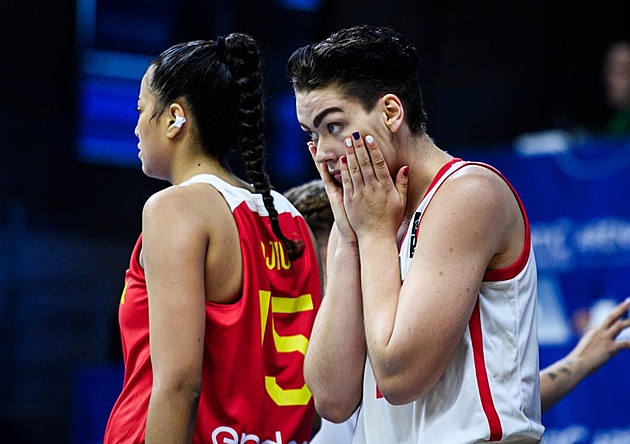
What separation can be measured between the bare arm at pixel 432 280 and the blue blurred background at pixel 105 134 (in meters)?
2.79

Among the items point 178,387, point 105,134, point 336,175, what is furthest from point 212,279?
point 105,134

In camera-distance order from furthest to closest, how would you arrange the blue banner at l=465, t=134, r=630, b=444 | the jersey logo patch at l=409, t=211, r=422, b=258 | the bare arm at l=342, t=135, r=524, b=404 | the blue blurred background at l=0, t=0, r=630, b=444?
the blue blurred background at l=0, t=0, r=630, b=444, the blue banner at l=465, t=134, r=630, b=444, the jersey logo patch at l=409, t=211, r=422, b=258, the bare arm at l=342, t=135, r=524, b=404

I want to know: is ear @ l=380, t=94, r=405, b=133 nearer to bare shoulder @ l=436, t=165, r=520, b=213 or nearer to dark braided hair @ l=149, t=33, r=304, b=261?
bare shoulder @ l=436, t=165, r=520, b=213

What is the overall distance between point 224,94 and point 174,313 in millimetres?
525

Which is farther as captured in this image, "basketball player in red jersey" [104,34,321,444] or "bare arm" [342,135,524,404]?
"basketball player in red jersey" [104,34,321,444]

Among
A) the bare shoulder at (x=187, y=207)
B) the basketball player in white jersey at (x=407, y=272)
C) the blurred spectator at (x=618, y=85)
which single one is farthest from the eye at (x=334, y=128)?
the blurred spectator at (x=618, y=85)

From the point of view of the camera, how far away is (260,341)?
1.98 meters

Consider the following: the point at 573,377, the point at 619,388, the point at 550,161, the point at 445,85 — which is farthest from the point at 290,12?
the point at 573,377

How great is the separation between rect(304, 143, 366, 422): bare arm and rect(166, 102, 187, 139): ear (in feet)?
1.24

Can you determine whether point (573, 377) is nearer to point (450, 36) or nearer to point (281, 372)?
point (281, 372)

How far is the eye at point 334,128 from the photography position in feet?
5.90

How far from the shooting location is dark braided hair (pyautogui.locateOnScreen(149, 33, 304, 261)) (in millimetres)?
2064

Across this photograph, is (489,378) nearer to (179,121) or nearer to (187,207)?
(187,207)

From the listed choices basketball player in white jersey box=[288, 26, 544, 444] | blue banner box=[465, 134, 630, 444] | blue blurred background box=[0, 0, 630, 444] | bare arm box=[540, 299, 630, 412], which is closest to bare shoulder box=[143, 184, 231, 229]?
basketball player in white jersey box=[288, 26, 544, 444]
